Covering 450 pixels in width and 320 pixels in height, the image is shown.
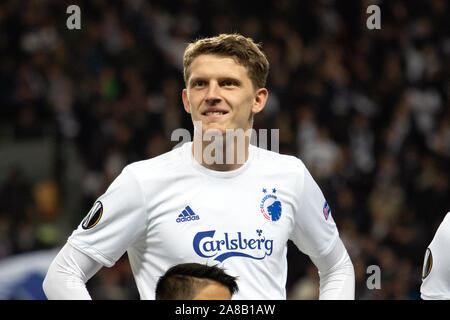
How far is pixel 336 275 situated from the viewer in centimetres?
372

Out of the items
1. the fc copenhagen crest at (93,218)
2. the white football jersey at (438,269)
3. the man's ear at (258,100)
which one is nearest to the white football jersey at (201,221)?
the fc copenhagen crest at (93,218)

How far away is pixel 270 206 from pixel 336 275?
1.51 feet

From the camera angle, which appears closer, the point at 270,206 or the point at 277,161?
the point at 270,206

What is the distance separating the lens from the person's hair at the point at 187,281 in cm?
275

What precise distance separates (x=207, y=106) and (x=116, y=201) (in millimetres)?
545

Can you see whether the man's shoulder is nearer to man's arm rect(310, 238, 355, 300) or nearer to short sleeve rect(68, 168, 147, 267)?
man's arm rect(310, 238, 355, 300)

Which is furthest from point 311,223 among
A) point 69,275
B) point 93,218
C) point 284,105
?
point 284,105

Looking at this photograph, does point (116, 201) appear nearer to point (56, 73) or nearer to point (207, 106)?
point (207, 106)

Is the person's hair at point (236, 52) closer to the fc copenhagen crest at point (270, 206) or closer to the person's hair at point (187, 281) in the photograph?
the fc copenhagen crest at point (270, 206)

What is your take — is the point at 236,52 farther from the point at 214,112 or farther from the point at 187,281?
the point at 187,281

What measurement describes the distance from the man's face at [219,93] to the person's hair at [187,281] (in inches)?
32.0

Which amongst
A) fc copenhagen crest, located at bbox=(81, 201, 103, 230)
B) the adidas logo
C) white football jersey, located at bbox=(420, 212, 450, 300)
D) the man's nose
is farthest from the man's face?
white football jersey, located at bbox=(420, 212, 450, 300)

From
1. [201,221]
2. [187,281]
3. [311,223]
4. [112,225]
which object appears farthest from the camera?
[311,223]
